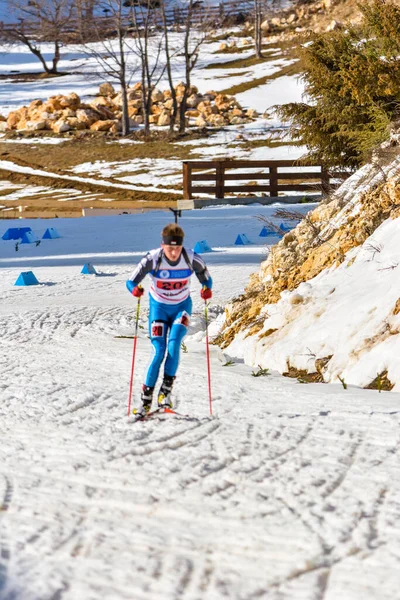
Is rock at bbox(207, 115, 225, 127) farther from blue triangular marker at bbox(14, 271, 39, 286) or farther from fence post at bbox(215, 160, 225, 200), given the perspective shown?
blue triangular marker at bbox(14, 271, 39, 286)

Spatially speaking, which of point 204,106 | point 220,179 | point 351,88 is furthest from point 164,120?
point 351,88

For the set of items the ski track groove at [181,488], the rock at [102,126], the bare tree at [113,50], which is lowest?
the ski track groove at [181,488]

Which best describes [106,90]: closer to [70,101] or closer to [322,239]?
[70,101]

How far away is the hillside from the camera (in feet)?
23.9

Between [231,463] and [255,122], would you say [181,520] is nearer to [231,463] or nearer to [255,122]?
[231,463]

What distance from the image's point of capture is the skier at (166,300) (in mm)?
6340

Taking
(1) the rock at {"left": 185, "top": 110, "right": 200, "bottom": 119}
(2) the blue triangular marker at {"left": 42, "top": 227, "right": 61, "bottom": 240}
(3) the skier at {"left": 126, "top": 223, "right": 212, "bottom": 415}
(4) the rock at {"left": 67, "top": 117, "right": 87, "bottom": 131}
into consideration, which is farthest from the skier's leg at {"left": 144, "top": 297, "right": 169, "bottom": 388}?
(1) the rock at {"left": 185, "top": 110, "right": 200, "bottom": 119}

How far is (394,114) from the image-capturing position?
1524 centimetres

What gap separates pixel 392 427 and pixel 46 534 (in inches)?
102

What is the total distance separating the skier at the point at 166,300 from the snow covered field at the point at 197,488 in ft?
1.04

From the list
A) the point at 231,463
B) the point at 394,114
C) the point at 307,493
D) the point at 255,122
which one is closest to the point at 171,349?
the point at 231,463

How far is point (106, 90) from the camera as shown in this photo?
55.8m

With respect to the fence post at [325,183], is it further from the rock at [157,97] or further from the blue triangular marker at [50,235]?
the rock at [157,97]

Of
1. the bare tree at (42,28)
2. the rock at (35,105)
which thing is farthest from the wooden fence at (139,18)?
the rock at (35,105)
